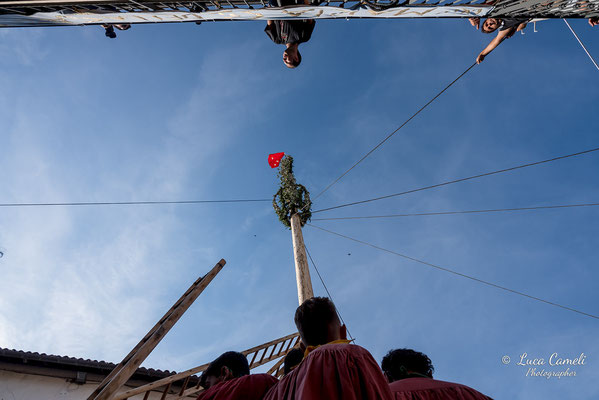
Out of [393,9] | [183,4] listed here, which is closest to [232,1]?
[183,4]

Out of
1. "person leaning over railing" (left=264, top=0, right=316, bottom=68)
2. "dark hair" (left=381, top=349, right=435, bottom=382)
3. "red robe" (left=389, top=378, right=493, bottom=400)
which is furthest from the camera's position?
"person leaning over railing" (left=264, top=0, right=316, bottom=68)

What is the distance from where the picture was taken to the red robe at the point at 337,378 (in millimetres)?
1668

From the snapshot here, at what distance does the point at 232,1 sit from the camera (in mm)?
5121

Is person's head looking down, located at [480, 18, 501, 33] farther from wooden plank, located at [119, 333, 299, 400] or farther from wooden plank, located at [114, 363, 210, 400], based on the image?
wooden plank, located at [114, 363, 210, 400]

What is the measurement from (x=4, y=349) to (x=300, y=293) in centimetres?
780

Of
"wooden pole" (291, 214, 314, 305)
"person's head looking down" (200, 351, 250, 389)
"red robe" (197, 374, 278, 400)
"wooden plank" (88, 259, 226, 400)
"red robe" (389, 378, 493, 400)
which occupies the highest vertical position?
"wooden pole" (291, 214, 314, 305)

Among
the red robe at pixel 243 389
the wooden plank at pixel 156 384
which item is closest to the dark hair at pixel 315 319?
the red robe at pixel 243 389

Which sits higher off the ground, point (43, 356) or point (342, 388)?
point (43, 356)

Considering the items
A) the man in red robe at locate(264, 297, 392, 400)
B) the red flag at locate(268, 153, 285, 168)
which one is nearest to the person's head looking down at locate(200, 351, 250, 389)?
the man in red robe at locate(264, 297, 392, 400)

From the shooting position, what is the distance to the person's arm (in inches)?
254

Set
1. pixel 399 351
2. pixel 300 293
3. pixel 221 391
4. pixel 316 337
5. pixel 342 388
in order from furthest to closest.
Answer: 1. pixel 300 293
2. pixel 399 351
3. pixel 221 391
4. pixel 316 337
5. pixel 342 388

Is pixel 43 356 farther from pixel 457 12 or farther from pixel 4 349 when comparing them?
pixel 457 12

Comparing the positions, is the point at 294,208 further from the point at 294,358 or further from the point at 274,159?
the point at 294,358

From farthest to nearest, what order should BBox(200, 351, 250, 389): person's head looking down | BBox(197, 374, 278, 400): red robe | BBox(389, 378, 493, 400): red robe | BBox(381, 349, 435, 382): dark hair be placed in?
BBox(381, 349, 435, 382): dark hair → BBox(200, 351, 250, 389): person's head looking down → BBox(389, 378, 493, 400): red robe → BBox(197, 374, 278, 400): red robe
